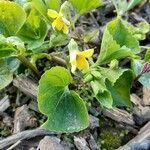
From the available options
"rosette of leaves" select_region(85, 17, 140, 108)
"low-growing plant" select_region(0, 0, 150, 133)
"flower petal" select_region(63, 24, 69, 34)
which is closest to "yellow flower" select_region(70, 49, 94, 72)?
"low-growing plant" select_region(0, 0, 150, 133)

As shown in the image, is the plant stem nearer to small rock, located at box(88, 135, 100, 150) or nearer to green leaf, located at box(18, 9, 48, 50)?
green leaf, located at box(18, 9, 48, 50)

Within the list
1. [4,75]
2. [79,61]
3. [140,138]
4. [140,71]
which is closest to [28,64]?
[4,75]

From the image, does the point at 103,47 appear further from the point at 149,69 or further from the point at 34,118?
Result: the point at 34,118

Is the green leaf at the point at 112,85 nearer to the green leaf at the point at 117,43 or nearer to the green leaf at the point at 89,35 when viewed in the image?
the green leaf at the point at 117,43

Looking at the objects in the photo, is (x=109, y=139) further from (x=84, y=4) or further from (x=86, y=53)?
(x=84, y=4)

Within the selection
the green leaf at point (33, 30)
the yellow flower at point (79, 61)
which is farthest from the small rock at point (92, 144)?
the green leaf at point (33, 30)
